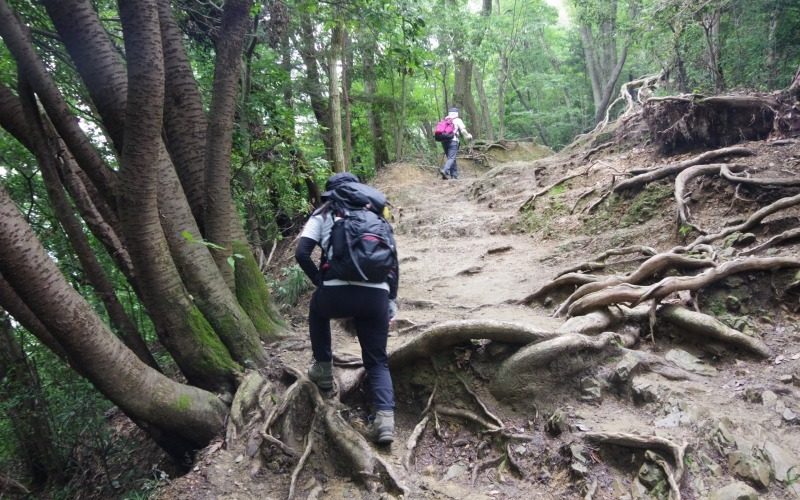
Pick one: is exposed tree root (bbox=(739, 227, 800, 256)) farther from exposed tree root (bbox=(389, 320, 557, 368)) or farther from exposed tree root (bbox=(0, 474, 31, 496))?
exposed tree root (bbox=(0, 474, 31, 496))

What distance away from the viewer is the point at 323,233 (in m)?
3.73

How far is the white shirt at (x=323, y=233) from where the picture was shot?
11.9ft

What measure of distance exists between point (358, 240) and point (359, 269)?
0.67ft

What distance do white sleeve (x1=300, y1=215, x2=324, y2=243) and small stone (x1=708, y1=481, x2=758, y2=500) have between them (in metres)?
2.96

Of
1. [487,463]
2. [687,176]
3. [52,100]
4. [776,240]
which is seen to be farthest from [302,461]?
[687,176]

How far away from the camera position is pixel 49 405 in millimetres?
5707

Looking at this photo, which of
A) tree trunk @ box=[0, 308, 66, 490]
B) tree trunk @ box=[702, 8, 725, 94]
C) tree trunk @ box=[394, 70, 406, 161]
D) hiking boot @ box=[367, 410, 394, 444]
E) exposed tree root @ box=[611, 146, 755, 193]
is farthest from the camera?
tree trunk @ box=[394, 70, 406, 161]

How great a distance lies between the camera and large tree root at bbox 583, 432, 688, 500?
287 cm

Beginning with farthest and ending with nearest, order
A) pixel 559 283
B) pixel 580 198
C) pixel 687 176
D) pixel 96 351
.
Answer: pixel 580 198 < pixel 687 176 < pixel 559 283 < pixel 96 351

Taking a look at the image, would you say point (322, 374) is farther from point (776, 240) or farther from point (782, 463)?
point (776, 240)

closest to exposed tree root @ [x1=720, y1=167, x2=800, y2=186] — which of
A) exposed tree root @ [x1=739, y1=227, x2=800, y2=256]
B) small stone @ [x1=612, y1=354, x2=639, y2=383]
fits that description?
exposed tree root @ [x1=739, y1=227, x2=800, y2=256]

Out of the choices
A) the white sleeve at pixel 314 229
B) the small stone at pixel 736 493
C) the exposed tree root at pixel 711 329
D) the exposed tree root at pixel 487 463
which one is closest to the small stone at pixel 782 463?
the small stone at pixel 736 493

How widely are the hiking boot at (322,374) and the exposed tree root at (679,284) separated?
2.46 m

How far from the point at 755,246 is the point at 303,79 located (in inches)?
429
